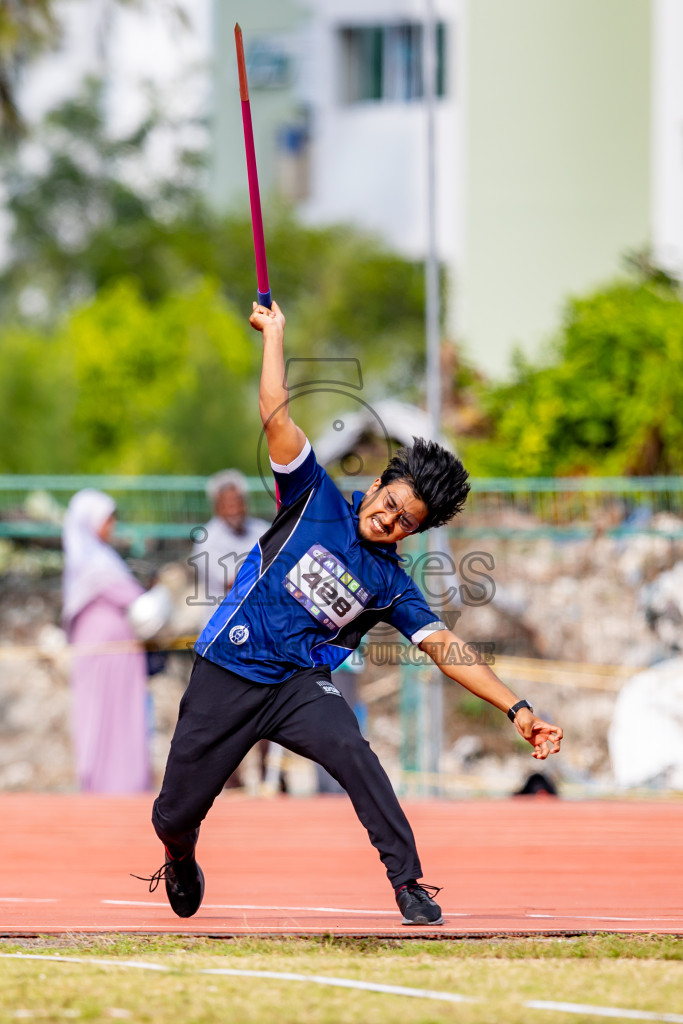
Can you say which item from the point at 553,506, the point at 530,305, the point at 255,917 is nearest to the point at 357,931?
the point at 255,917

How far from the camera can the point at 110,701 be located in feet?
32.6

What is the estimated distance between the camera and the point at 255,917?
5.14 metres

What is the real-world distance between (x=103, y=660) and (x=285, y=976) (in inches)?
247

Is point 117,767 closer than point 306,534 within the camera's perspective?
No

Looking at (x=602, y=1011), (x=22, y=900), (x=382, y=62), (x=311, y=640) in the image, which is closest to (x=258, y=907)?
(x=22, y=900)

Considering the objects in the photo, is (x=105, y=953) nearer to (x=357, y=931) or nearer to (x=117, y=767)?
(x=357, y=931)

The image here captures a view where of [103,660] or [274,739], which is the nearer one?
[274,739]

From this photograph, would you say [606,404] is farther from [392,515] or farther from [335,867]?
[392,515]

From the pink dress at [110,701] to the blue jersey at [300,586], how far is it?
5.31 metres

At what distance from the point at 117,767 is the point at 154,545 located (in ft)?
8.31

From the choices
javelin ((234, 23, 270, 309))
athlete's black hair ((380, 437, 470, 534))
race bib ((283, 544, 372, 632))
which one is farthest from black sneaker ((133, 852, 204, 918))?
javelin ((234, 23, 270, 309))

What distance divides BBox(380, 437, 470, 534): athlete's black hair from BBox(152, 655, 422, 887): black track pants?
26.3 inches

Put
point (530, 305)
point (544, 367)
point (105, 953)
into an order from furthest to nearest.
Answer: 1. point (530, 305)
2. point (544, 367)
3. point (105, 953)

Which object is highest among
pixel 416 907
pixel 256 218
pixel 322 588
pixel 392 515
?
pixel 256 218
